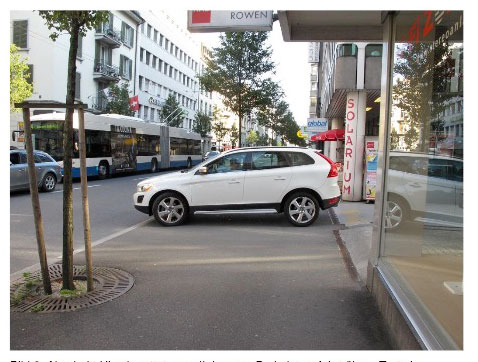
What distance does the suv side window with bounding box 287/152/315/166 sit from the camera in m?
9.60

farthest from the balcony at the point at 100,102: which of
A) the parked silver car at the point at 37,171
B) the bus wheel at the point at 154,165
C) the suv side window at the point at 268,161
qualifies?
the suv side window at the point at 268,161

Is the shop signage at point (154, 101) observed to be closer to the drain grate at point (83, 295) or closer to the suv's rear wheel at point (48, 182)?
the suv's rear wheel at point (48, 182)

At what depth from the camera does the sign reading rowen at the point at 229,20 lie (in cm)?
580

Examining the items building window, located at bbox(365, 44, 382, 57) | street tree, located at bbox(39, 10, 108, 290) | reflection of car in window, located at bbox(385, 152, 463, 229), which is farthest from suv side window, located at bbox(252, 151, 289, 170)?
building window, located at bbox(365, 44, 382, 57)

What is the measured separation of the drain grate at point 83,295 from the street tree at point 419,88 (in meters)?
3.52

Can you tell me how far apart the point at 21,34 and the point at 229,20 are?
34145 millimetres

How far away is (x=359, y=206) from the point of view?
41.8 ft

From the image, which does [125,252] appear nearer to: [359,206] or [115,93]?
→ [359,206]

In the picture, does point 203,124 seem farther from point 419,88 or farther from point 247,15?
point 419,88

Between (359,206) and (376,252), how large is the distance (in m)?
Answer: 8.06

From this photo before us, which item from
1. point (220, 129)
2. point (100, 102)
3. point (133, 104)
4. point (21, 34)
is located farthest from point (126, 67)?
point (220, 129)

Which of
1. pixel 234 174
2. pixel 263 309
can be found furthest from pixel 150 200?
pixel 263 309

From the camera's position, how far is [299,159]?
964cm

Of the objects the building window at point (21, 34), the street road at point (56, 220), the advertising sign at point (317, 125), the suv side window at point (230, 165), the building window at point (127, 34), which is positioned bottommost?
the street road at point (56, 220)
